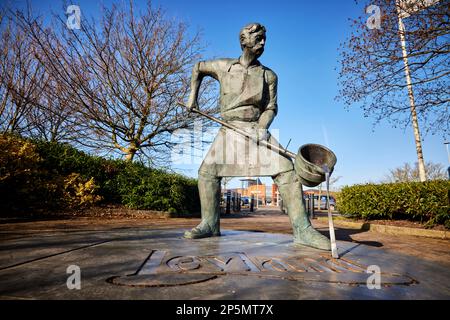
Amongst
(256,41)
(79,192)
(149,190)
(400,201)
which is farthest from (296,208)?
(149,190)

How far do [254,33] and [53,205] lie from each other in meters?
7.78

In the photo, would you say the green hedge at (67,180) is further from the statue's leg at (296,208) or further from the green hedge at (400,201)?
the statue's leg at (296,208)

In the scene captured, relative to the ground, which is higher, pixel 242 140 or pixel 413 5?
pixel 413 5

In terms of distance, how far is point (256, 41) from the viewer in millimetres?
3260

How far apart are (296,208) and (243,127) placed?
109 centimetres

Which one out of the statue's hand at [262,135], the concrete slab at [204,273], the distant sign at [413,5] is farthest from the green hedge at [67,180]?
the distant sign at [413,5]

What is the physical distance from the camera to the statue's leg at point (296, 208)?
110 inches

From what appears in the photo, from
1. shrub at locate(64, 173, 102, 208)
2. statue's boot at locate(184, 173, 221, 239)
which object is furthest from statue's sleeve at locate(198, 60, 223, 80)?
shrub at locate(64, 173, 102, 208)

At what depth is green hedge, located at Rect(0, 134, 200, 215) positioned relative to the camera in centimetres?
730

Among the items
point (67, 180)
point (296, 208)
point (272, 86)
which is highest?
point (272, 86)

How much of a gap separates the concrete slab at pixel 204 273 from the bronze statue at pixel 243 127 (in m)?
0.77

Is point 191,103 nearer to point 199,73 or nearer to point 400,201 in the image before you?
point 199,73

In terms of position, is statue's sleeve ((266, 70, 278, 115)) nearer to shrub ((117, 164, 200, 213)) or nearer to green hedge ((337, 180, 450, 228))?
green hedge ((337, 180, 450, 228))

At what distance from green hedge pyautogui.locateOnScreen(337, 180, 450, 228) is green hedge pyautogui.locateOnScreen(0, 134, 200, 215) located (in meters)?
6.39
